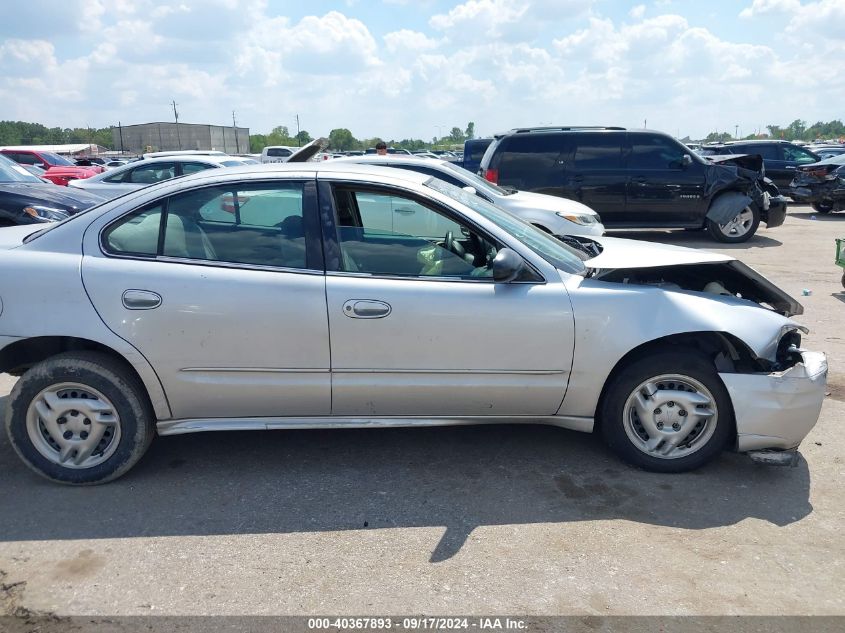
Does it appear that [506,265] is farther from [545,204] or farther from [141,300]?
[545,204]

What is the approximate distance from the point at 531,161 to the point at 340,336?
927 centimetres

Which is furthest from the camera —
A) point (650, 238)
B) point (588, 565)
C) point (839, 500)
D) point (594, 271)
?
point (650, 238)

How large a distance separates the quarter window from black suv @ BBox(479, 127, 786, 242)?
8.29 metres

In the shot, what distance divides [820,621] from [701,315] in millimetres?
1584

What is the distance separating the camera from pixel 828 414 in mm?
4703

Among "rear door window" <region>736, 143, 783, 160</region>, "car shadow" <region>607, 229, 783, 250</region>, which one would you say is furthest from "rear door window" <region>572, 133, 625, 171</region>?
"rear door window" <region>736, 143, 783, 160</region>

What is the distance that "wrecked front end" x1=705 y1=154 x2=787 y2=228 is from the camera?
1243cm

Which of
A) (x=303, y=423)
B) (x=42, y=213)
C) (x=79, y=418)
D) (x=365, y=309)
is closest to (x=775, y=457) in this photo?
(x=365, y=309)

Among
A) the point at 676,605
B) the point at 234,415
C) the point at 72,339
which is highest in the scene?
the point at 72,339

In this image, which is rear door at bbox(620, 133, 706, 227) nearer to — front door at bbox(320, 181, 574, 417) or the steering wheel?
the steering wheel

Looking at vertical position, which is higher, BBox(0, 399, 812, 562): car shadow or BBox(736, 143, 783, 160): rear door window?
BBox(736, 143, 783, 160): rear door window

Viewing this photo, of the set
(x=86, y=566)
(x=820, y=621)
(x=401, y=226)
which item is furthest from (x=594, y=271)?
(x=86, y=566)

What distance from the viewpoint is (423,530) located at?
3.39 metres

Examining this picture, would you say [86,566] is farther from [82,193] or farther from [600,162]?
[600,162]
